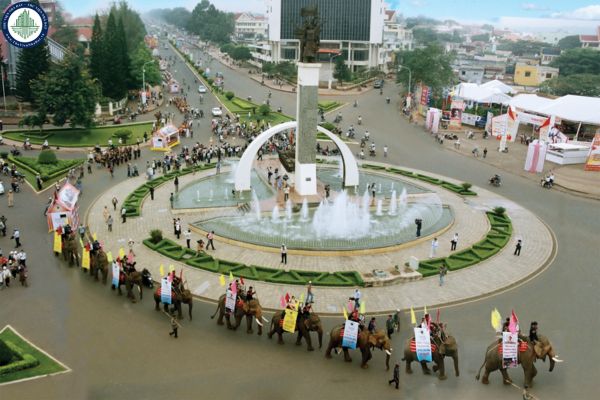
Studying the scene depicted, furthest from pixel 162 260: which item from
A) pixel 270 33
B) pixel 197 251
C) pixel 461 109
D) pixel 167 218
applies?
pixel 270 33

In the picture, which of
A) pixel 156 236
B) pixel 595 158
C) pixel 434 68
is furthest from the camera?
pixel 434 68

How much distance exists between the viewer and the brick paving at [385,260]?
2239 centimetres

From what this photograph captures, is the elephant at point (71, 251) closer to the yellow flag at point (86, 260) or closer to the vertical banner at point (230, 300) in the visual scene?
the yellow flag at point (86, 260)

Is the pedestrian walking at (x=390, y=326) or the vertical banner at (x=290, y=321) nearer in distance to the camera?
the vertical banner at (x=290, y=321)

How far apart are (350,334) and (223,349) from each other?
171 inches

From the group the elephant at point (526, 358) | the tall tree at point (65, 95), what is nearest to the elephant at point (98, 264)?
the elephant at point (526, 358)

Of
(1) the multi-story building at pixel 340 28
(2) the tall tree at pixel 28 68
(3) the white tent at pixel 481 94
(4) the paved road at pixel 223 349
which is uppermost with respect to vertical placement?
(1) the multi-story building at pixel 340 28

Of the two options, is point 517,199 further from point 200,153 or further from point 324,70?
point 324,70

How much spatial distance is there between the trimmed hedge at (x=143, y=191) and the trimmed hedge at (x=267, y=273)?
724 centimetres

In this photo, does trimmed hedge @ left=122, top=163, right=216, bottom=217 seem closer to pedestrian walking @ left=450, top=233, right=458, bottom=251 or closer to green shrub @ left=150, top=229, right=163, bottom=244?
green shrub @ left=150, top=229, right=163, bottom=244

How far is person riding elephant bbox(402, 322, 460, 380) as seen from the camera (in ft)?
55.0

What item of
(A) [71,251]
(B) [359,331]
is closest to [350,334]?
(B) [359,331]

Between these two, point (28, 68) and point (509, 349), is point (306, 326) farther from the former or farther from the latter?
point (28, 68)

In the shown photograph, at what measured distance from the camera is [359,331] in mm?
17391
